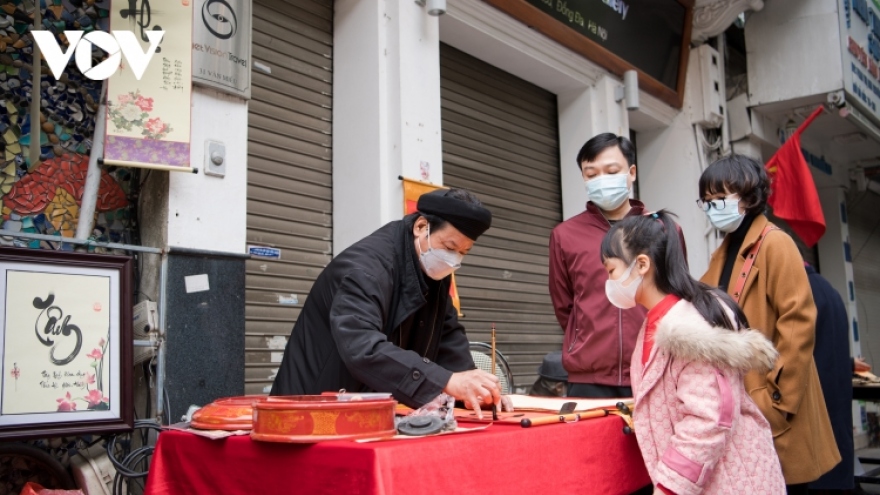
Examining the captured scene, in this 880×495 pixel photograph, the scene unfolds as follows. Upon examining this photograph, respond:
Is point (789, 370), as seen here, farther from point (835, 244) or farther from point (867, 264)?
point (867, 264)

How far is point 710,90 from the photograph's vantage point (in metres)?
8.66

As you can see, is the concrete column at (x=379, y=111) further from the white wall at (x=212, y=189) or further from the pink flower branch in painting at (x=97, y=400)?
the pink flower branch in painting at (x=97, y=400)

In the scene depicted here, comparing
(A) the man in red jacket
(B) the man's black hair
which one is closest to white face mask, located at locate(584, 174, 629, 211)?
(A) the man in red jacket

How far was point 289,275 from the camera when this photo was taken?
15.6ft

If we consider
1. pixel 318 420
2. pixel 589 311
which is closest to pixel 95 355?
pixel 318 420

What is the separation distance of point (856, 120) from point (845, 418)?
624 cm

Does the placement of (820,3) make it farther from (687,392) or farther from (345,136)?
(687,392)

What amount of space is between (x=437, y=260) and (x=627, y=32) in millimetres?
5619

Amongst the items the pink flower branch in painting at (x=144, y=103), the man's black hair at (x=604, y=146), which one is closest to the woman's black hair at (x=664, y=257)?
the man's black hair at (x=604, y=146)

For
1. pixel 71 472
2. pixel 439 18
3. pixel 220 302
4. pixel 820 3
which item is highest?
pixel 820 3

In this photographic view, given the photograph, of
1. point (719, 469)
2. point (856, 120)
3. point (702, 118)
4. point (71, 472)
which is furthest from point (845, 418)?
point (856, 120)

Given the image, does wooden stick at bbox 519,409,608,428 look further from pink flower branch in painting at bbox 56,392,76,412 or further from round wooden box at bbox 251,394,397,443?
pink flower branch in painting at bbox 56,392,76,412

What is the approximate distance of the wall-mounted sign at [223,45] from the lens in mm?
4008

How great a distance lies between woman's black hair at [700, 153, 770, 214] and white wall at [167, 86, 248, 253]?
2.33 meters
